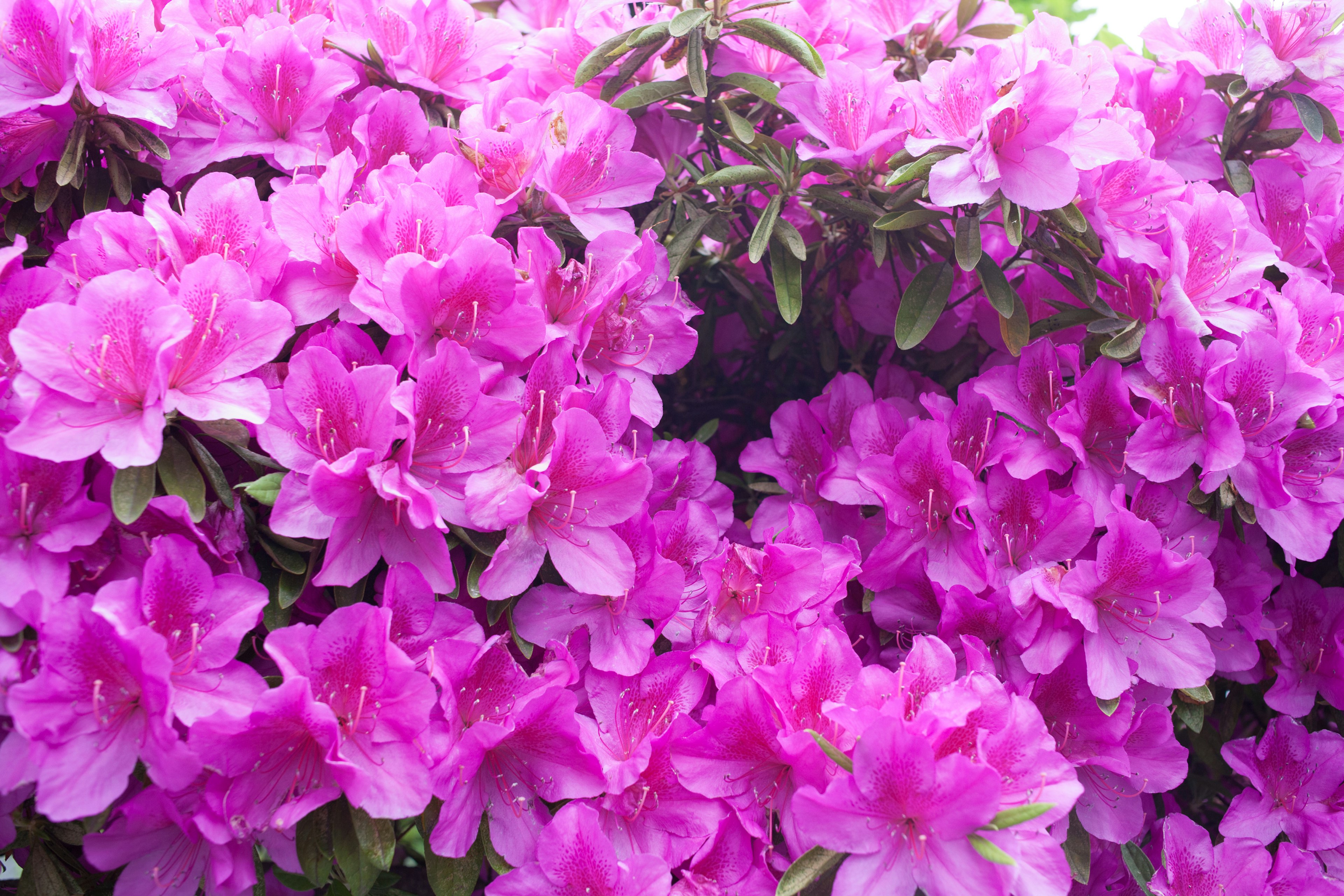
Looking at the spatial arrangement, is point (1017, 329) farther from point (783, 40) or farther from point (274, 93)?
point (274, 93)

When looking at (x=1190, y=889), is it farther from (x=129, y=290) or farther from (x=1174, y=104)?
(x=129, y=290)

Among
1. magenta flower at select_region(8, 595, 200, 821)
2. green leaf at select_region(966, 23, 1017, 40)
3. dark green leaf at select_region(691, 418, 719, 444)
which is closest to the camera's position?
magenta flower at select_region(8, 595, 200, 821)

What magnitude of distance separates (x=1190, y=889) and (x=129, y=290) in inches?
64.2

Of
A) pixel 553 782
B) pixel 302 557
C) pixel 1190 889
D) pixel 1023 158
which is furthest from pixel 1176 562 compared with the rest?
pixel 302 557

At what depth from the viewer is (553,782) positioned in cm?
122

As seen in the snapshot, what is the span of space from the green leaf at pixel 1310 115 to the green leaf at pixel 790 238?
87cm

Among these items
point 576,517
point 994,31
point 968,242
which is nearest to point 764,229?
point 968,242

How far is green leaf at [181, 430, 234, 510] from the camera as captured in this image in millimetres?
1138

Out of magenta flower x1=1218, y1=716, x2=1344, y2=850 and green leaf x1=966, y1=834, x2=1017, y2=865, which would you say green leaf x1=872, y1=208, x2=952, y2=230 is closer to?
green leaf x1=966, y1=834, x2=1017, y2=865

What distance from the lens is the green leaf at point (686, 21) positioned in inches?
56.7

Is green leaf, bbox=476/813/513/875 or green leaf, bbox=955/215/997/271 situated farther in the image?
green leaf, bbox=955/215/997/271

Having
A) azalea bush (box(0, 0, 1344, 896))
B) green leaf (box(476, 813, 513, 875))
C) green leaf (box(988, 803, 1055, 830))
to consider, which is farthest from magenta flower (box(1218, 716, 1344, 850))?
green leaf (box(476, 813, 513, 875))

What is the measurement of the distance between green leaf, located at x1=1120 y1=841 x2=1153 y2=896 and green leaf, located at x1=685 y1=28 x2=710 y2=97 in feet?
4.21

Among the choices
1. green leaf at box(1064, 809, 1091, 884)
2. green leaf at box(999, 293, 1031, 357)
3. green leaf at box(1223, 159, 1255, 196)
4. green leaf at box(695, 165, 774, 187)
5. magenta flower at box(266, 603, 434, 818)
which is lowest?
green leaf at box(1064, 809, 1091, 884)
